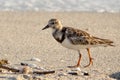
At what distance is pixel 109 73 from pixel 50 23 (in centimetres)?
126

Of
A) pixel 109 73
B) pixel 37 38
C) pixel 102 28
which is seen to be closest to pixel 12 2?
pixel 102 28

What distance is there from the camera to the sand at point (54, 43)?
7.05 metres

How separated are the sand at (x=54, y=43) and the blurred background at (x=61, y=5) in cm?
95

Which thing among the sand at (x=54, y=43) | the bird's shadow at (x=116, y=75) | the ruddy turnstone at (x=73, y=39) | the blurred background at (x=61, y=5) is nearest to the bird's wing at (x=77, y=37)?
the ruddy turnstone at (x=73, y=39)

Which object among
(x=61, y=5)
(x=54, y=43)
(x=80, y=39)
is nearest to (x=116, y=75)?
(x=80, y=39)

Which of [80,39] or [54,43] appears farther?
[54,43]

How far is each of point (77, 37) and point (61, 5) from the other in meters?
8.84

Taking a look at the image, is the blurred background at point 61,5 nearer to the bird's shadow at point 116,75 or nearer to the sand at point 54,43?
the sand at point 54,43

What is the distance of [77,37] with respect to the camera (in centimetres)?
710

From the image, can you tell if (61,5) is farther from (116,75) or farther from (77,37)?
(116,75)

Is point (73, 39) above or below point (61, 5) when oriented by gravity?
below

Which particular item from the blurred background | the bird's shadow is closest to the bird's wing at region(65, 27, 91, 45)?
the bird's shadow

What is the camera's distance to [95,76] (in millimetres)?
6391

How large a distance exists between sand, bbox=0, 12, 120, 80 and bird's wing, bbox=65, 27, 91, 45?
388 millimetres
